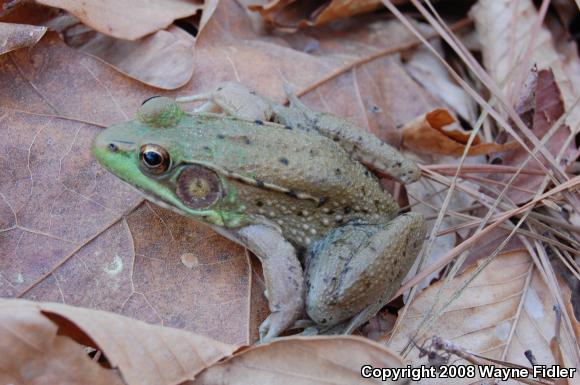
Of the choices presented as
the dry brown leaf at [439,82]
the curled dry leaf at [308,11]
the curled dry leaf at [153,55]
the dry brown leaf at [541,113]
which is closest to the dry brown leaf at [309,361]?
the curled dry leaf at [153,55]

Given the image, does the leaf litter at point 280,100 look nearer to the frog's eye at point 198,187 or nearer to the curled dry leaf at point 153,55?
the curled dry leaf at point 153,55

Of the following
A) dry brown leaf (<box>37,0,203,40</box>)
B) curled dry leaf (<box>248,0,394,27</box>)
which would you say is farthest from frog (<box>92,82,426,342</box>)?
curled dry leaf (<box>248,0,394,27</box>)

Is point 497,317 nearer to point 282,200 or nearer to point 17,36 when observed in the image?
point 282,200

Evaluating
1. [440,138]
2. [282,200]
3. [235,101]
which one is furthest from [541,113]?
[235,101]

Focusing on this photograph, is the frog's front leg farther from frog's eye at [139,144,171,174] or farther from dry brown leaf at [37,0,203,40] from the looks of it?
dry brown leaf at [37,0,203,40]

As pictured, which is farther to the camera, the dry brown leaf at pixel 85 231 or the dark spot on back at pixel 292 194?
the dark spot on back at pixel 292 194

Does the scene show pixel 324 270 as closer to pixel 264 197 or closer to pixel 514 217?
pixel 264 197

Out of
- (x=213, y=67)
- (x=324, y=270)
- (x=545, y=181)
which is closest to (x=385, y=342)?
(x=324, y=270)
